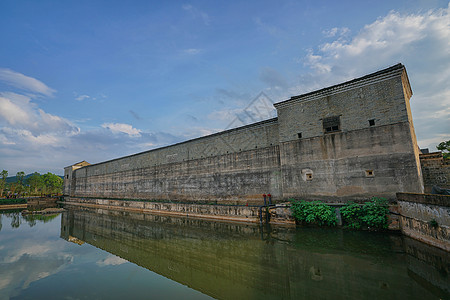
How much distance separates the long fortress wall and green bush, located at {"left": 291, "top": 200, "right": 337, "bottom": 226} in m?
0.71

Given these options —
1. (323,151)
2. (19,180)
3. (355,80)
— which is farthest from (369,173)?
(19,180)

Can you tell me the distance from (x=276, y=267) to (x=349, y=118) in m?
7.26

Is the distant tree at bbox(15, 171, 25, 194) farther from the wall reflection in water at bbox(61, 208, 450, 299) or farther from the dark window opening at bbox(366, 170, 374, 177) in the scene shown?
the dark window opening at bbox(366, 170, 374, 177)

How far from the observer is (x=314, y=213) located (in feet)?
29.6

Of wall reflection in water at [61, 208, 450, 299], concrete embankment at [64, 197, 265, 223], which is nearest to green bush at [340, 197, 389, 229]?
wall reflection in water at [61, 208, 450, 299]

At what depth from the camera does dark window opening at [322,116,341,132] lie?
9.67 meters

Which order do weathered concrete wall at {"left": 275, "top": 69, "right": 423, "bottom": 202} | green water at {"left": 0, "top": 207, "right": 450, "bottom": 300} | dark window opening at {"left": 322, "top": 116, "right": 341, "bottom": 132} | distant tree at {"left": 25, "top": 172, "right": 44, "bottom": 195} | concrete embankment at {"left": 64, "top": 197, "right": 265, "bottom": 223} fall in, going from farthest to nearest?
distant tree at {"left": 25, "top": 172, "right": 44, "bottom": 195} < concrete embankment at {"left": 64, "top": 197, "right": 265, "bottom": 223} < dark window opening at {"left": 322, "top": 116, "right": 341, "bottom": 132} < weathered concrete wall at {"left": 275, "top": 69, "right": 423, "bottom": 202} < green water at {"left": 0, "top": 207, "right": 450, "bottom": 300}

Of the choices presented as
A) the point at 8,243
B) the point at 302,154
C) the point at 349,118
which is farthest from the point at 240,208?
the point at 8,243

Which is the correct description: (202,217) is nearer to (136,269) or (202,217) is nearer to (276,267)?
(136,269)

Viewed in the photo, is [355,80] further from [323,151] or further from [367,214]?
[367,214]

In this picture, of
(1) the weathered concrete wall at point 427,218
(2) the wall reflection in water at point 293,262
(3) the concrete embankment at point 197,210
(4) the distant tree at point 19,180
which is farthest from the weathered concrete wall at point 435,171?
(4) the distant tree at point 19,180

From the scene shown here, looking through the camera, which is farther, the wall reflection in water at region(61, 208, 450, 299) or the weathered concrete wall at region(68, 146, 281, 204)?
the weathered concrete wall at region(68, 146, 281, 204)

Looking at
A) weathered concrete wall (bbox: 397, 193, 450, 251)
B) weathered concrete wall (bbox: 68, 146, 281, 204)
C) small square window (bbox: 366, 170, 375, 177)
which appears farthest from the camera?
weathered concrete wall (bbox: 68, 146, 281, 204)

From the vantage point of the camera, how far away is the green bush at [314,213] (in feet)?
28.6
